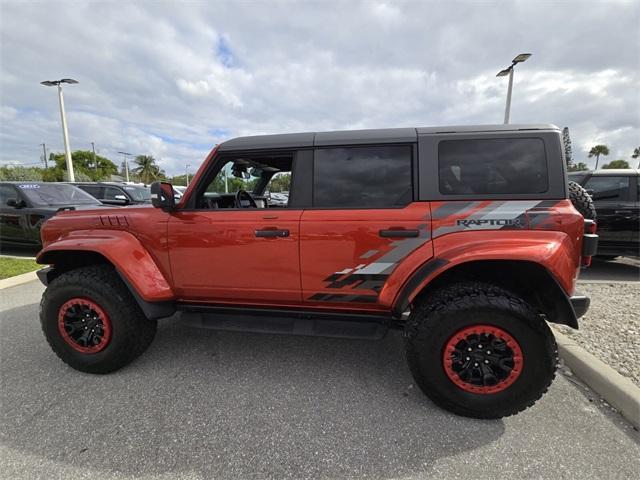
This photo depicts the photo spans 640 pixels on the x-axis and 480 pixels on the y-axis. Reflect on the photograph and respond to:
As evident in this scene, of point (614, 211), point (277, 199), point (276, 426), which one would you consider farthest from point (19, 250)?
point (614, 211)

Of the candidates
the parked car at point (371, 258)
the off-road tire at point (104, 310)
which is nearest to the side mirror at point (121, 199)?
the parked car at point (371, 258)

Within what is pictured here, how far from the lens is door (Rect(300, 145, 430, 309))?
222cm

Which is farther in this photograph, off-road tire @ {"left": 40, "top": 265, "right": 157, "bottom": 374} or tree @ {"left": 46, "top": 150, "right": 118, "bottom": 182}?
tree @ {"left": 46, "top": 150, "right": 118, "bottom": 182}

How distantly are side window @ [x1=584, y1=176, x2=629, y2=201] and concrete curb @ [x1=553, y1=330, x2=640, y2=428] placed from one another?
12.9 ft

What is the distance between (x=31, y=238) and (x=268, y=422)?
7.31 metres

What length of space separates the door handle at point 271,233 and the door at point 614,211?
5675 millimetres

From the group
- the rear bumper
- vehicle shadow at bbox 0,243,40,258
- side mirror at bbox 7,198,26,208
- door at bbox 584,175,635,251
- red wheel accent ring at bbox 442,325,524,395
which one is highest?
side mirror at bbox 7,198,26,208

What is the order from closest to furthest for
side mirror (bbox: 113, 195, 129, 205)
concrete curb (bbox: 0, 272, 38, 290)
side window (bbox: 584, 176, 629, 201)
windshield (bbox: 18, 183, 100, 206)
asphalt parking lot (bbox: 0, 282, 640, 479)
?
asphalt parking lot (bbox: 0, 282, 640, 479) → concrete curb (bbox: 0, 272, 38, 290) → side window (bbox: 584, 176, 629, 201) → windshield (bbox: 18, 183, 100, 206) → side mirror (bbox: 113, 195, 129, 205)

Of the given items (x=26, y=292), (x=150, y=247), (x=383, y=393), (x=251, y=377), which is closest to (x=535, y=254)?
(x=383, y=393)

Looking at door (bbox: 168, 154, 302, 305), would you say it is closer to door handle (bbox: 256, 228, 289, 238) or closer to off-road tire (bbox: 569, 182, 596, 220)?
door handle (bbox: 256, 228, 289, 238)

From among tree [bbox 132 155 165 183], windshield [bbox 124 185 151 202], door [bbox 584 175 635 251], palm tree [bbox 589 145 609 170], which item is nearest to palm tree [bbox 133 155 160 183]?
tree [bbox 132 155 165 183]

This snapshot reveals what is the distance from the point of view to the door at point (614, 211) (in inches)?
207

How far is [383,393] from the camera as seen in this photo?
2.40 m

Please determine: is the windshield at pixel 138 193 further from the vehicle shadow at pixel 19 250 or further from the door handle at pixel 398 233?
the door handle at pixel 398 233
